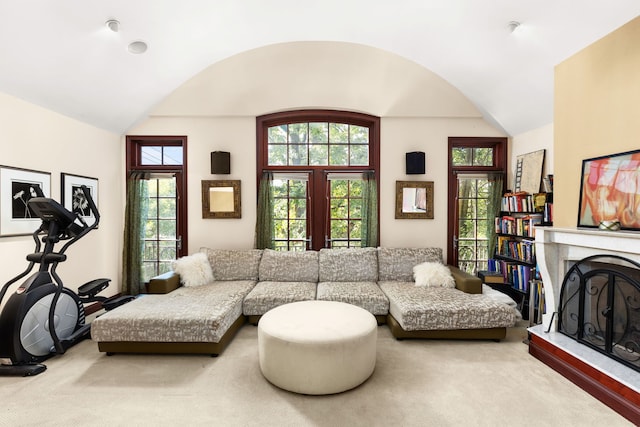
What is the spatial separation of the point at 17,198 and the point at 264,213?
254 centimetres

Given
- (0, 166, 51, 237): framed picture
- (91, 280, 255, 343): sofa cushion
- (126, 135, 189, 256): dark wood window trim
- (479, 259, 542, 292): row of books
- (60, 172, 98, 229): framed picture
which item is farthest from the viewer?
(126, 135, 189, 256): dark wood window trim

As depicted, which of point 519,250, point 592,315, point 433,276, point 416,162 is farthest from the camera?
point 416,162

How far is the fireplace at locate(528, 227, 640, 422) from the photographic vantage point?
7.06ft

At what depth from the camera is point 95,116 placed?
3879mm

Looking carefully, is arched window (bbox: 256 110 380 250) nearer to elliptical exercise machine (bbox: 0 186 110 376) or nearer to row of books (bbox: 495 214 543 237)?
row of books (bbox: 495 214 543 237)

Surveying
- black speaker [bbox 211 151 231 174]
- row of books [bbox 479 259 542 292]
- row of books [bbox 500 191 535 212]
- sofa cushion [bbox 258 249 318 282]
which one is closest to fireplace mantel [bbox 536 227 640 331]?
row of books [bbox 479 259 542 292]

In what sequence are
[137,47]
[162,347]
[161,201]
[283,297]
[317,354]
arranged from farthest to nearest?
1. [161,201]
2. [283,297]
3. [137,47]
4. [162,347]
5. [317,354]

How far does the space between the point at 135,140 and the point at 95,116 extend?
2.32 feet

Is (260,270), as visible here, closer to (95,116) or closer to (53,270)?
(53,270)

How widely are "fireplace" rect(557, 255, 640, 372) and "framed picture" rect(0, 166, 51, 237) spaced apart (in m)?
5.01

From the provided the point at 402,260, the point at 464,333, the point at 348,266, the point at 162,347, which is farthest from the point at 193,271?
the point at 464,333

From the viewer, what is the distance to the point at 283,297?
3.43 metres

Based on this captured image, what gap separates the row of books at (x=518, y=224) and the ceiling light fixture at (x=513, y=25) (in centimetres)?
203

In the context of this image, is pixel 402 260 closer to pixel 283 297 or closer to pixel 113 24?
pixel 283 297
